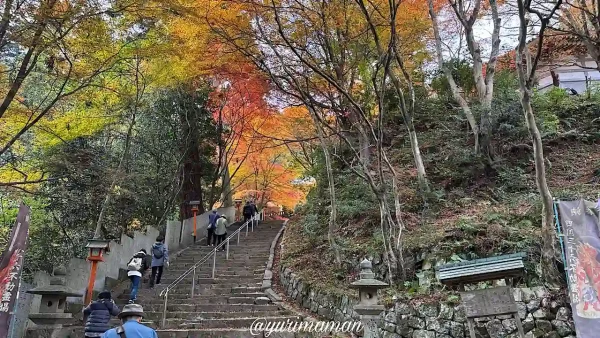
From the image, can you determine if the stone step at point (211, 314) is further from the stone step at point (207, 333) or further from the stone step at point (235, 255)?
the stone step at point (235, 255)

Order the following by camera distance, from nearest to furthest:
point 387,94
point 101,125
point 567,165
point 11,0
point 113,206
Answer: point 11,0 < point 567,165 < point 101,125 < point 113,206 < point 387,94

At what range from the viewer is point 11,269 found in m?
6.84

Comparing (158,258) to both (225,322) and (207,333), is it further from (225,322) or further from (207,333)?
(207,333)

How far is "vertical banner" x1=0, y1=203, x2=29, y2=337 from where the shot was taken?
6.60m

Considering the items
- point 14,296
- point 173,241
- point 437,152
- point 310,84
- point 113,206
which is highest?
point 310,84

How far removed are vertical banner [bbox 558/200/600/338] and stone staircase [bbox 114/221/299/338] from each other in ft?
15.9

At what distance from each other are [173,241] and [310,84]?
8130 millimetres

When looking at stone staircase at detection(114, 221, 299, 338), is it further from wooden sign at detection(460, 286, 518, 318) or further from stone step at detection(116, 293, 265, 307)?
wooden sign at detection(460, 286, 518, 318)

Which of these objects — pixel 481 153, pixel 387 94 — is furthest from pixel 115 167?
pixel 481 153

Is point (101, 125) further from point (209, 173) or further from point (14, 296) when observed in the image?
point (14, 296)

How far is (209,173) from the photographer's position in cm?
1978

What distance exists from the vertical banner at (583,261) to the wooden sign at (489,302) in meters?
1.11

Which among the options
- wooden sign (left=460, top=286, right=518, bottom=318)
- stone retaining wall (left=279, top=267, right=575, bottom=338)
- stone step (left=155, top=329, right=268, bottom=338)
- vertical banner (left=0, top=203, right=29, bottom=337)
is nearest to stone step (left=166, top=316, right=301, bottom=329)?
stone step (left=155, top=329, right=268, bottom=338)

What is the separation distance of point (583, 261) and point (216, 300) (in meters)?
7.79
